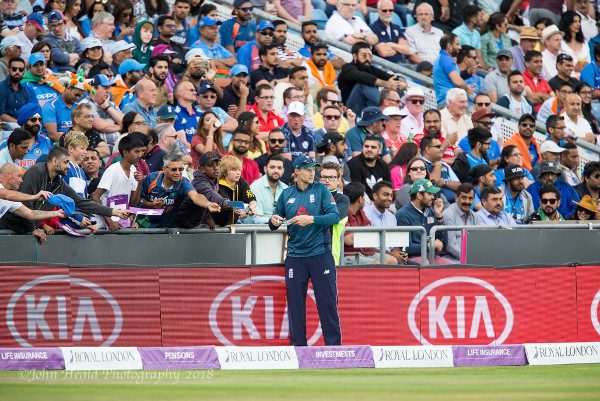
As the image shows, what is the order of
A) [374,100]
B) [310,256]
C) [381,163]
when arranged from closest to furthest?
1. [310,256]
2. [381,163]
3. [374,100]

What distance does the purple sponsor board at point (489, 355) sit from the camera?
46.3ft

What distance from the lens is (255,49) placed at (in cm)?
2164

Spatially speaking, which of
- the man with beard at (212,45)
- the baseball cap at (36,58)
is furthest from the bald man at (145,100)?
the man with beard at (212,45)

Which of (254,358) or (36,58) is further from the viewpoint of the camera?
(36,58)

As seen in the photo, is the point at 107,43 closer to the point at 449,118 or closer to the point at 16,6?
the point at 16,6

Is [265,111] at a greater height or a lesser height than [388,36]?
lesser

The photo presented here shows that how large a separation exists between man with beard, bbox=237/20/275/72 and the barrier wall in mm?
6876

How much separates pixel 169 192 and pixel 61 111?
2972mm

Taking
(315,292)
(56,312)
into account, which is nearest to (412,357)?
(315,292)

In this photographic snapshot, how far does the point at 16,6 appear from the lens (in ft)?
66.4

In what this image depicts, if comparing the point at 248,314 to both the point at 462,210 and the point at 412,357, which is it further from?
the point at 462,210

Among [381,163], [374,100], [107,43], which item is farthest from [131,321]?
[374,100]

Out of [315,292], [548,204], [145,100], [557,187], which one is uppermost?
[145,100]

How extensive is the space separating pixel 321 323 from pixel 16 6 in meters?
8.42
